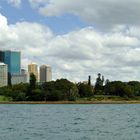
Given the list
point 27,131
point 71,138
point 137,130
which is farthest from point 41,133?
point 137,130

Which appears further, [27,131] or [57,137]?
[27,131]

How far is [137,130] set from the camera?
2440 inches

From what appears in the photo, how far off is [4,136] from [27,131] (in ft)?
21.0

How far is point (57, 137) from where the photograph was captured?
53.5 metres

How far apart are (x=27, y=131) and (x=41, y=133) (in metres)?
2.97

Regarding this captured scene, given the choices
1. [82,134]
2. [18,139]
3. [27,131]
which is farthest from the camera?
[27,131]

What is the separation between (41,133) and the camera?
190 ft

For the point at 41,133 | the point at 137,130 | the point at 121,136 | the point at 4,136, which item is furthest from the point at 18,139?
the point at 137,130

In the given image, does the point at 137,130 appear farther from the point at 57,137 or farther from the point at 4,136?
the point at 4,136

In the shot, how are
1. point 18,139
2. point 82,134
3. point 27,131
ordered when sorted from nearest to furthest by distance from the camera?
point 18,139
point 82,134
point 27,131

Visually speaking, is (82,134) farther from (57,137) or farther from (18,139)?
(18,139)

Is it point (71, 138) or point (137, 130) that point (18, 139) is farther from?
point (137, 130)

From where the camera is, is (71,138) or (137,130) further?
(137,130)

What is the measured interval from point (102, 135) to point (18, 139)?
30.7 feet
